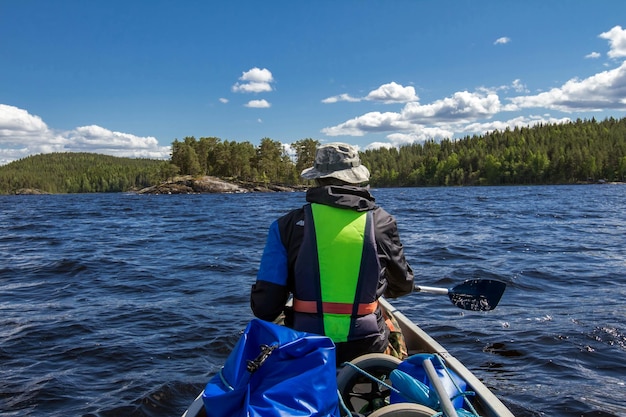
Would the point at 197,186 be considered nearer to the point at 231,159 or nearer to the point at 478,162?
the point at 231,159

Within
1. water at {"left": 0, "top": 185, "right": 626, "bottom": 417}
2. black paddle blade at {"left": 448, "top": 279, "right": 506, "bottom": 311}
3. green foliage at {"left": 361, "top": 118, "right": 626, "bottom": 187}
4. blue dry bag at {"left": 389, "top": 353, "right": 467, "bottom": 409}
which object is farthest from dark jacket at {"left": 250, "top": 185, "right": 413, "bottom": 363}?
green foliage at {"left": 361, "top": 118, "right": 626, "bottom": 187}

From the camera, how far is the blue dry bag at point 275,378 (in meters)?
2.48

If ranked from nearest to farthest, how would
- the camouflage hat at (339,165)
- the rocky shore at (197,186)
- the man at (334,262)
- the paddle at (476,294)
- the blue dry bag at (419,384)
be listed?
the blue dry bag at (419,384) < the man at (334,262) < the camouflage hat at (339,165) < the paddle at (476,294) < the rocky shore at (197,186)

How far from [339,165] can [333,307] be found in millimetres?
1145

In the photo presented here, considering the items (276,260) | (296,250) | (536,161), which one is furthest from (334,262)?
(536,161)

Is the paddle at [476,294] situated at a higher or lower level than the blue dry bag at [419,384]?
lower

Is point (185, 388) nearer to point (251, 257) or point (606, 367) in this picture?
point (606, 367)

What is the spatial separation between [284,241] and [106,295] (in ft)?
32.2

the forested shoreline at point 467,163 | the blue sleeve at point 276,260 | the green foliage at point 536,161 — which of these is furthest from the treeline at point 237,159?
the blue sleeve at point 276,260

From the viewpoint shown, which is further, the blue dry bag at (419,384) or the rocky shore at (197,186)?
the rocky shore at (197,186)

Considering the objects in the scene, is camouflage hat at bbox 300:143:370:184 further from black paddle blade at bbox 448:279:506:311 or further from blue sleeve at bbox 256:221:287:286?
black paddle blade at bbox 448:279:506:311

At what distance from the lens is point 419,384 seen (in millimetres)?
3271

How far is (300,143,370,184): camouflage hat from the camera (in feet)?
12.8

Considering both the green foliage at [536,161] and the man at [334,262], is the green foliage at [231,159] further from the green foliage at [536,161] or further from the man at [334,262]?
the man at [334,262]
